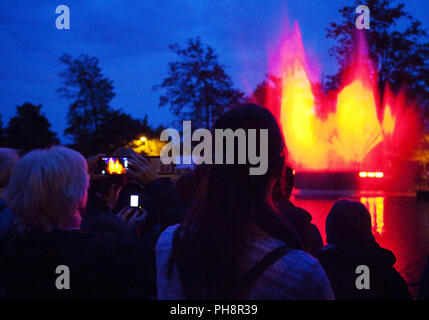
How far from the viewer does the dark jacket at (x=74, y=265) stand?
2006mm

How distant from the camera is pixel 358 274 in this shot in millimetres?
2885

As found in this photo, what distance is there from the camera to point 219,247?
5.07ft

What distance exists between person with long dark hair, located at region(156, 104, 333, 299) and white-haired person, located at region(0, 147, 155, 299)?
17.7 inches

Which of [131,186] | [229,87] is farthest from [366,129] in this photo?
[131,186]

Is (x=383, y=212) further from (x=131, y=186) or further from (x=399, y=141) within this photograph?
(x=399, y=141)

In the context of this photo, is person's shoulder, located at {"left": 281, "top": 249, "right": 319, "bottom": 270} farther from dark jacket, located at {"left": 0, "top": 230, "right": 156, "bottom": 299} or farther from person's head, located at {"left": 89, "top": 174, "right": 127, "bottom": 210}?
person's head, located at {"left": 89, "top": 174, "right": 127, "bottom": 210}

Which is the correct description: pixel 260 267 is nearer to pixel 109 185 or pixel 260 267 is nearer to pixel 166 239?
pixel 166 239

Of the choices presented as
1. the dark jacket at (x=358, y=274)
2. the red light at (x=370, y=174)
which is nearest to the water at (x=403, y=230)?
the dark jacket at (x=358, y=274)

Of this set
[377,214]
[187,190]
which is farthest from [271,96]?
[187,190]

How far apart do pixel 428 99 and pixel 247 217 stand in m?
41.8

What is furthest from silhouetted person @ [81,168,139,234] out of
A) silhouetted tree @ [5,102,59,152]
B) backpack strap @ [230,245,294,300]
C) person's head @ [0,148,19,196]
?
silhouetted tree @ [5,102,59,152]

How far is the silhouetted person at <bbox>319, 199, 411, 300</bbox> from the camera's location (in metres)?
2.82

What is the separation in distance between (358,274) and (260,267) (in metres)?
1.68

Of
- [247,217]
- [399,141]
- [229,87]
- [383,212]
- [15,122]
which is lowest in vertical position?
[383,212]
